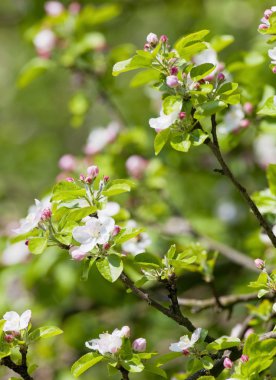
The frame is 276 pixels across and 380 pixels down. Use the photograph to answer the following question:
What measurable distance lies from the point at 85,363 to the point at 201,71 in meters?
0.69

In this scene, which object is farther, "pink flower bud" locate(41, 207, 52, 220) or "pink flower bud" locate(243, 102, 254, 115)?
"pink flower bud" locate(243, 102, 254, 115)

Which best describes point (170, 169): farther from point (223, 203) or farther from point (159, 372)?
point (159, 372)

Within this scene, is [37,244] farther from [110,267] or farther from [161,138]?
[161,138]

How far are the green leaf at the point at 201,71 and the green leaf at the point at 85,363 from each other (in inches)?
25.6

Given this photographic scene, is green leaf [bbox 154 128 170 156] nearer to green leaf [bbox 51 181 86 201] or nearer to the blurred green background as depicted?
green leaf [bbox 51 181 86 201]

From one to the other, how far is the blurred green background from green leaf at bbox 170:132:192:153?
53cm

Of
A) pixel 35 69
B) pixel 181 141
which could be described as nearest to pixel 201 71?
pixel 181 141

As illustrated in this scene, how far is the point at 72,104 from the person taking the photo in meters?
3.10

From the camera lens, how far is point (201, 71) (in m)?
1.52

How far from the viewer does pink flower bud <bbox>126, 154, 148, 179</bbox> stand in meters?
2.79

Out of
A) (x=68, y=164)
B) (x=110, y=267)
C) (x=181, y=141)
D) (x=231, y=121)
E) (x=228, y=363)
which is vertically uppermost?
(x=181, y=141)

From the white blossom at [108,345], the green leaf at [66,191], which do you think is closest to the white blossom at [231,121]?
the green leaf at [66,191]

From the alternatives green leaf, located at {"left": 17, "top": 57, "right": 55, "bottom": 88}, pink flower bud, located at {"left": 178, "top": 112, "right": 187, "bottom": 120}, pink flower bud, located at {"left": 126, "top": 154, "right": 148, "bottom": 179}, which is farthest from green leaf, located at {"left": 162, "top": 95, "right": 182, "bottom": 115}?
green leaf, located at {"left": 17, "top": 57, "right": 55, "bottom": 88}

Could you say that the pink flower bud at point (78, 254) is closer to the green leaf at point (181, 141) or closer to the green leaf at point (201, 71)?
the green leaf at point (181, 141)
